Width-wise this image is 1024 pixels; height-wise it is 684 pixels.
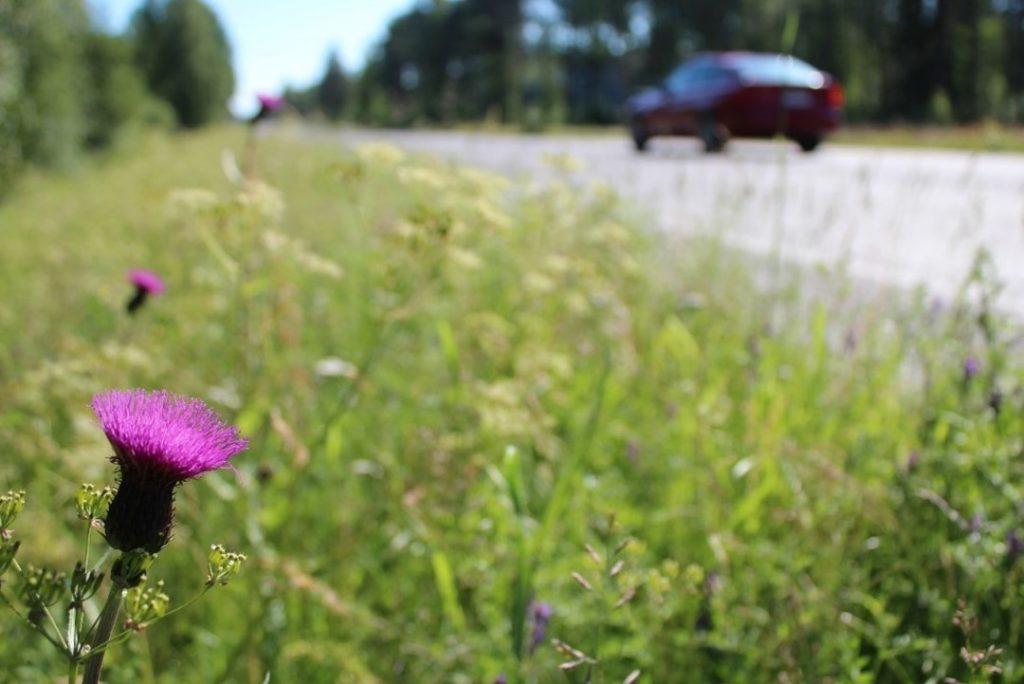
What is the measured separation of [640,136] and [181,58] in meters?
30.0

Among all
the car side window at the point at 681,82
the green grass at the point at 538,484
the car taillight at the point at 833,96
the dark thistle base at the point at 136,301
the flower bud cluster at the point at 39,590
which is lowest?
the green grass at the point at 538,484

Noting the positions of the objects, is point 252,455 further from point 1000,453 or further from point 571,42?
point 571,42

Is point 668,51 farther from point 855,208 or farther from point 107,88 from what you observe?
point 855,208

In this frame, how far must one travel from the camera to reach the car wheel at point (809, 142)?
14086 mm

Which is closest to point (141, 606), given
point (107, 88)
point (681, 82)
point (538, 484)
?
point (538, 484)

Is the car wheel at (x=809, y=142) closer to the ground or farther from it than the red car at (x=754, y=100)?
closer to the ground

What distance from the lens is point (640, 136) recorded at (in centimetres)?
1786

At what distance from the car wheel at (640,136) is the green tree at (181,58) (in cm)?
2845

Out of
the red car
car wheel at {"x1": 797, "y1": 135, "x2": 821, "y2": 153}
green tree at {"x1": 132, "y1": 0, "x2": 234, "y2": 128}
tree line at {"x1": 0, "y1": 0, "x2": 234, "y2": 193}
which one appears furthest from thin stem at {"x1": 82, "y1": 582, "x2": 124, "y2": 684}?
green tree at {"x1": 132, "y1": 0, "x2": 234, "y2": 128}

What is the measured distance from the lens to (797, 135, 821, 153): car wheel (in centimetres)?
1409

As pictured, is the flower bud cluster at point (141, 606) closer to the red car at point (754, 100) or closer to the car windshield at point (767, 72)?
the red car at point (754, 100)

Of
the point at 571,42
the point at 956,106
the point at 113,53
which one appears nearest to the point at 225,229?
the point at 113,53

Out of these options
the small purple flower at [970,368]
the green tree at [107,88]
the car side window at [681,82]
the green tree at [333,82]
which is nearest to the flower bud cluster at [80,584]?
the small purple flower at [970,368]

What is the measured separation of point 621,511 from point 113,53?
66.3 ft
